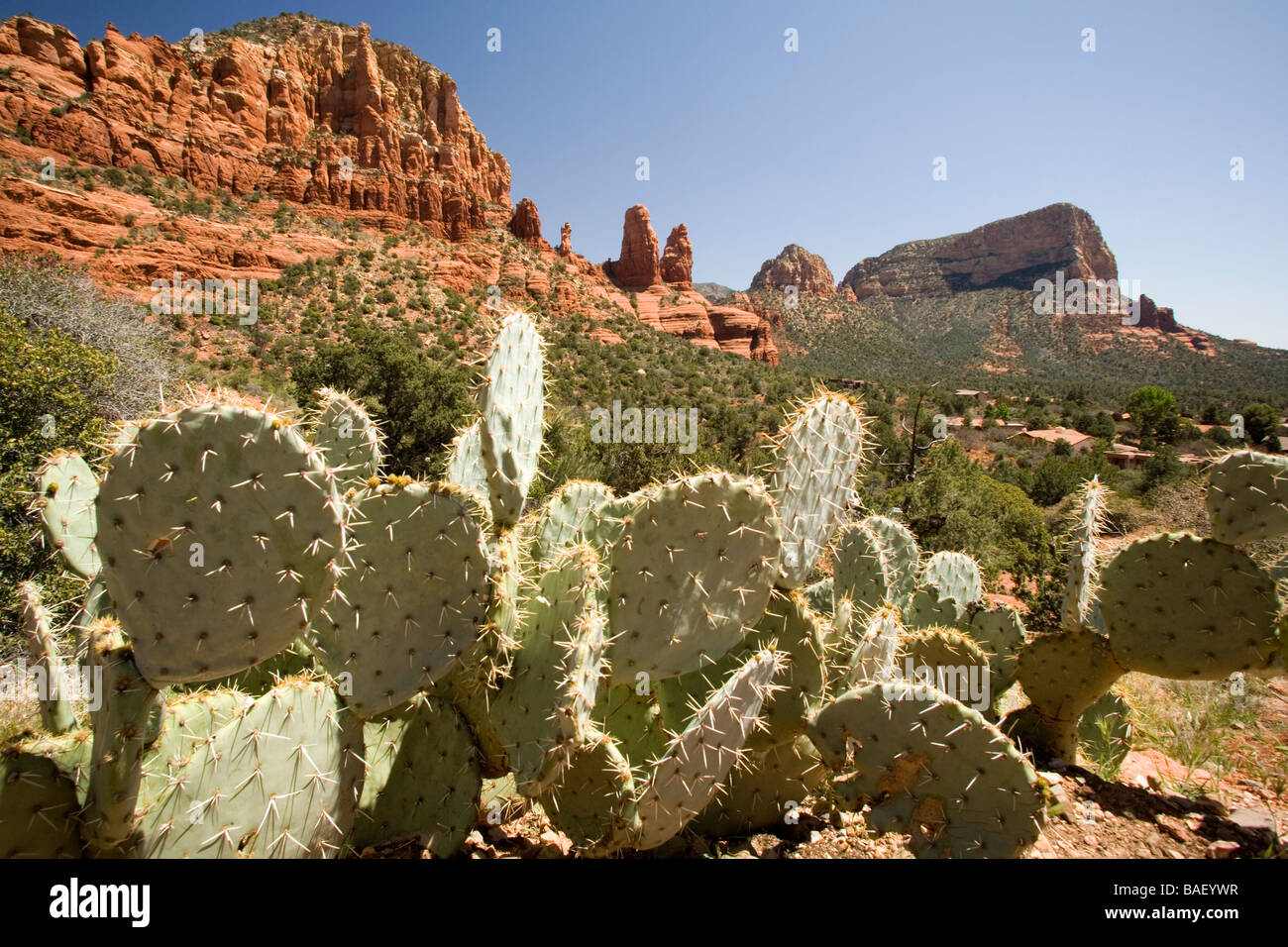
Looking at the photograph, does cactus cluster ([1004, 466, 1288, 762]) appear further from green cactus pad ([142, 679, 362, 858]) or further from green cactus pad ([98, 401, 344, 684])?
green cactus pad ([98, 401, 344, 684])

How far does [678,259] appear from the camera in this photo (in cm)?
6488

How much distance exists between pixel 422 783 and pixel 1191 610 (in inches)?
157

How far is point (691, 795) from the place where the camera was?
2.01 metres

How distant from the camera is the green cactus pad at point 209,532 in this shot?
4.64 ft

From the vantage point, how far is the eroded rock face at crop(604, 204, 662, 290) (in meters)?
61.7

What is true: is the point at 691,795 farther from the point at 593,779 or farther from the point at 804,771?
the point at 804,771

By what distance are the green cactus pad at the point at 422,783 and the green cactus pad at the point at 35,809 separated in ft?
2.65

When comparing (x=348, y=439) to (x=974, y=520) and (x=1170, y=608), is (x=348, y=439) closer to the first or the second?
(x=1170, y=608)

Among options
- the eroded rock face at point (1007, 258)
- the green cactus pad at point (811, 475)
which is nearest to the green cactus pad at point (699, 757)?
the green cactus pad at point (811, 475)

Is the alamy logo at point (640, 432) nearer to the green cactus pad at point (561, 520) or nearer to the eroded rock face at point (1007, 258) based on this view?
the green cactus pad at point (561, 520)

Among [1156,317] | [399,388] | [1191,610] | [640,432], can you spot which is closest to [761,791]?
[1191,610]

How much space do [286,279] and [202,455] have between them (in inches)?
1278

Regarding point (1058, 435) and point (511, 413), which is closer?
point (511, 413)
